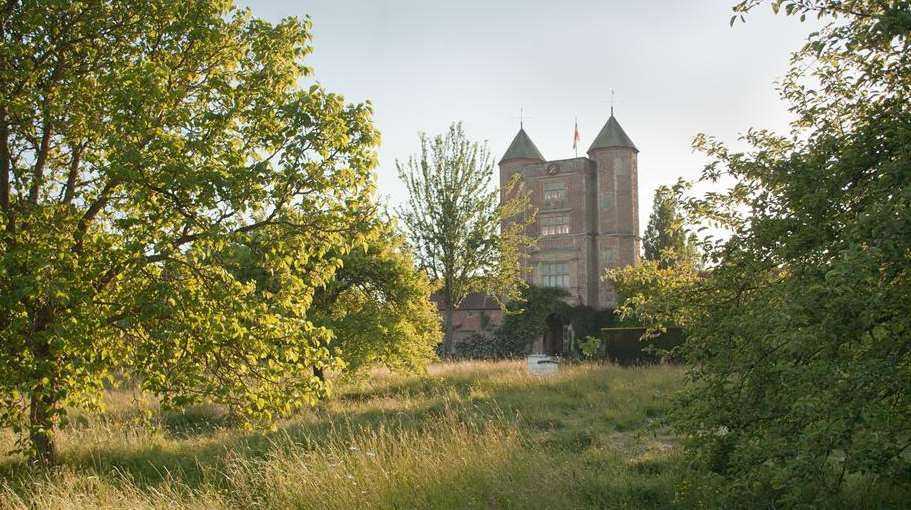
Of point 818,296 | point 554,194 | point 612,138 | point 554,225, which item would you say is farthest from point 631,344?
point 612,138

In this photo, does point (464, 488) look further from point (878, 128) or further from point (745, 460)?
point (878, 128)

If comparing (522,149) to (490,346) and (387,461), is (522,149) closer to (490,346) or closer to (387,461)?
(490,346)

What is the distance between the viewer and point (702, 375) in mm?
5926

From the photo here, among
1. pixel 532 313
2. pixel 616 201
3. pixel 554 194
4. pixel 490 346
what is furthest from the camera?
pixel 554 194

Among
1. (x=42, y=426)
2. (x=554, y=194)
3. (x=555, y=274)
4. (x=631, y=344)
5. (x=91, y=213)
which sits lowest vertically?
(x=42, y=426)

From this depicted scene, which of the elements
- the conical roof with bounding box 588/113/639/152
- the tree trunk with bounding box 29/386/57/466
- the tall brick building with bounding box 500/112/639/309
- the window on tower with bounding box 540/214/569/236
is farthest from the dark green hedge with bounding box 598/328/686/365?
the conical roof with bounding box 588/113/639/152

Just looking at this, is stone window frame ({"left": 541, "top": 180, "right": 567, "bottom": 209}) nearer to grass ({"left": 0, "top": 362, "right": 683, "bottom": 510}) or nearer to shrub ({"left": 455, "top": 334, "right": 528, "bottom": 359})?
shrub ({"left": 455, "top": 334, "right": 528, "bottom": 359})

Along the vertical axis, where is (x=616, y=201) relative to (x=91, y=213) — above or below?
above

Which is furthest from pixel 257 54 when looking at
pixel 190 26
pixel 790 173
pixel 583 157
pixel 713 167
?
pixel 583 157

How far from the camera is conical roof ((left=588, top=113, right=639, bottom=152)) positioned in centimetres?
4016

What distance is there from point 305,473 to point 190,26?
5.07 m

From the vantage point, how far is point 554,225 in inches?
1608

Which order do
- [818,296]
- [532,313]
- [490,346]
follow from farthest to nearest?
[490,346], [532,313], [818,296]

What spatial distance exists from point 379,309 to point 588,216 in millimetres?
25639
